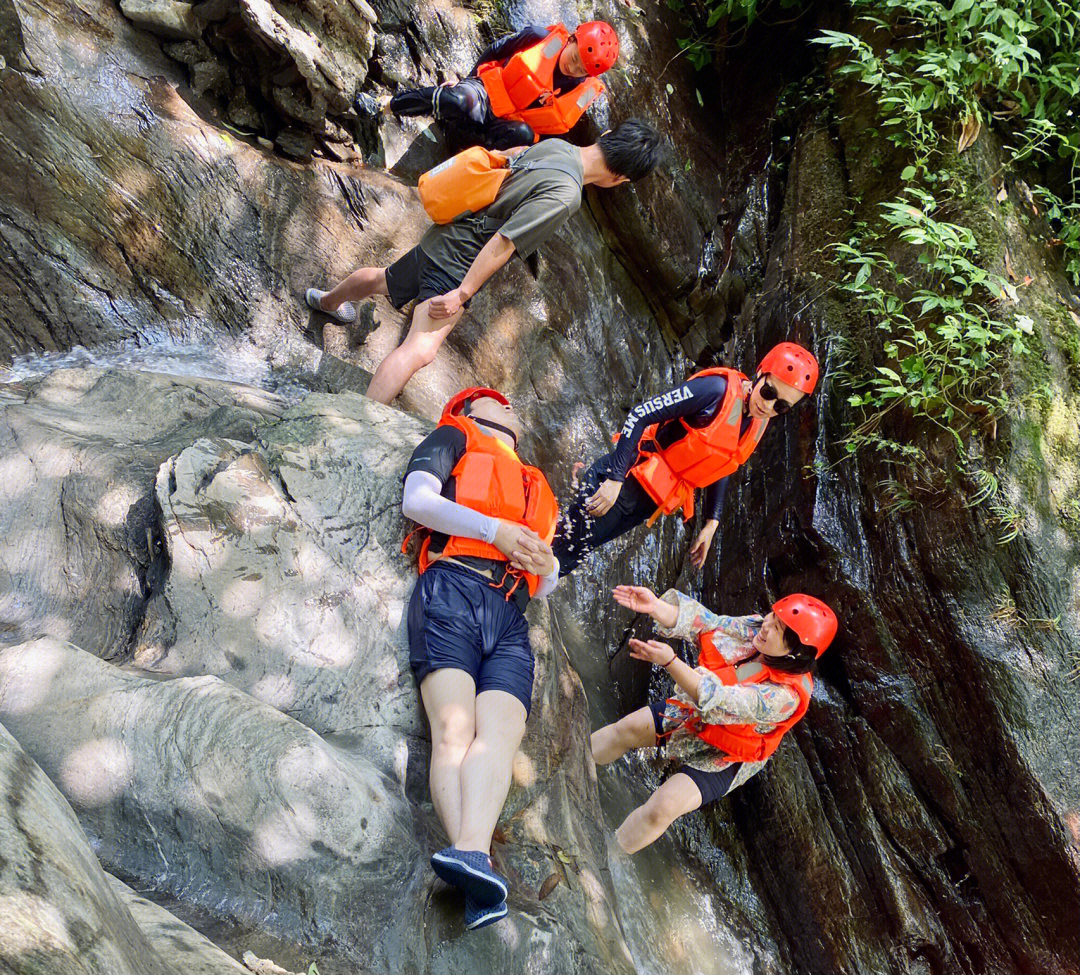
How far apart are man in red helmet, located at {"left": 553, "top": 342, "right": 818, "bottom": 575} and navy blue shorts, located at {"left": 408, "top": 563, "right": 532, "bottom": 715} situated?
1.07 m

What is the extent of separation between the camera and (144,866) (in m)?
2.66

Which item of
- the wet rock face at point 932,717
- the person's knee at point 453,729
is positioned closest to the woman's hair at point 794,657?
the wet rock face at point 932,717

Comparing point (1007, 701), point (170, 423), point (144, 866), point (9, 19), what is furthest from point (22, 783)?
point (1007, 701)

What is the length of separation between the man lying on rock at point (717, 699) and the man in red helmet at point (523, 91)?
9.98ft

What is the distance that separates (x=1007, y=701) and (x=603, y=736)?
7.39 ft

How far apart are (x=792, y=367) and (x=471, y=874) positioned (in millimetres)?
2912

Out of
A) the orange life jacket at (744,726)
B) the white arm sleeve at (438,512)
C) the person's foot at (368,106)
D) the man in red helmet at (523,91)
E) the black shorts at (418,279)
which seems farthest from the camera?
the person's foot at (368,106)

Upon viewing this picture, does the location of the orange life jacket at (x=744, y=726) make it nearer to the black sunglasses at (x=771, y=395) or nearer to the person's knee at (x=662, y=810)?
the person's knee at (x=662, y=810)

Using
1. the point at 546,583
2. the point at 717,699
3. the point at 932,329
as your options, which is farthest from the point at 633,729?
the point at 932,329

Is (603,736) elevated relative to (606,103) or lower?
lower

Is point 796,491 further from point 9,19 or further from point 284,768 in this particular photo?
point 9,19

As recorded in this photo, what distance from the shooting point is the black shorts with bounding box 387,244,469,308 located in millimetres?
4664

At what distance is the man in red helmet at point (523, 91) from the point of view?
17.0 feet

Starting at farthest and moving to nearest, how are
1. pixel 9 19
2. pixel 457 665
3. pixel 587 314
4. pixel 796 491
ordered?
1. pixel 587 314
2. pixel 796 491
3. pixel 9 19
4. pixel 457 665
